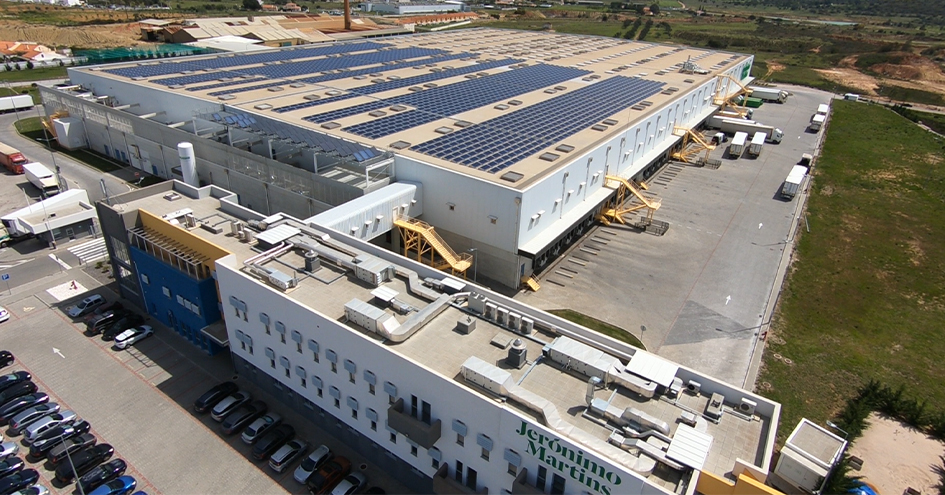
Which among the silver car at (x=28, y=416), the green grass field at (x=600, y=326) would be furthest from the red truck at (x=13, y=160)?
the green grass field at (x=600, y=326)

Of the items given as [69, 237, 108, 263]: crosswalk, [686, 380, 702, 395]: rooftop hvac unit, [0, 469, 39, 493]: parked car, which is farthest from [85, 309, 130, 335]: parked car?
[686, 380, 702, 395]: rooftop hvac unit

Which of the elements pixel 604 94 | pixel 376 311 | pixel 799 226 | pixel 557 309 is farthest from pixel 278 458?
pixel 604 94

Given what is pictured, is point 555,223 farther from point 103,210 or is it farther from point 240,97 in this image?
point 240,97

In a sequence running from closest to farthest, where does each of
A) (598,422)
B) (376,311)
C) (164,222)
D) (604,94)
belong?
(598,422), (376,311), (164,222), (604,94)

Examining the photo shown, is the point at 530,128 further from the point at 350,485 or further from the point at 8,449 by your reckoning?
the point at 8,449

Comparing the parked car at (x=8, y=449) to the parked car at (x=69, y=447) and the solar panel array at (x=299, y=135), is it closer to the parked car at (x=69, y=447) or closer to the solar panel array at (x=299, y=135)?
the parked car at (x=69, y=447)

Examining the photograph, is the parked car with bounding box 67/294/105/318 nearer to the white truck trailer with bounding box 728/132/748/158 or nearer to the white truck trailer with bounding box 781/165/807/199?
the white truck trailer with bounding box 781/165/807/199
